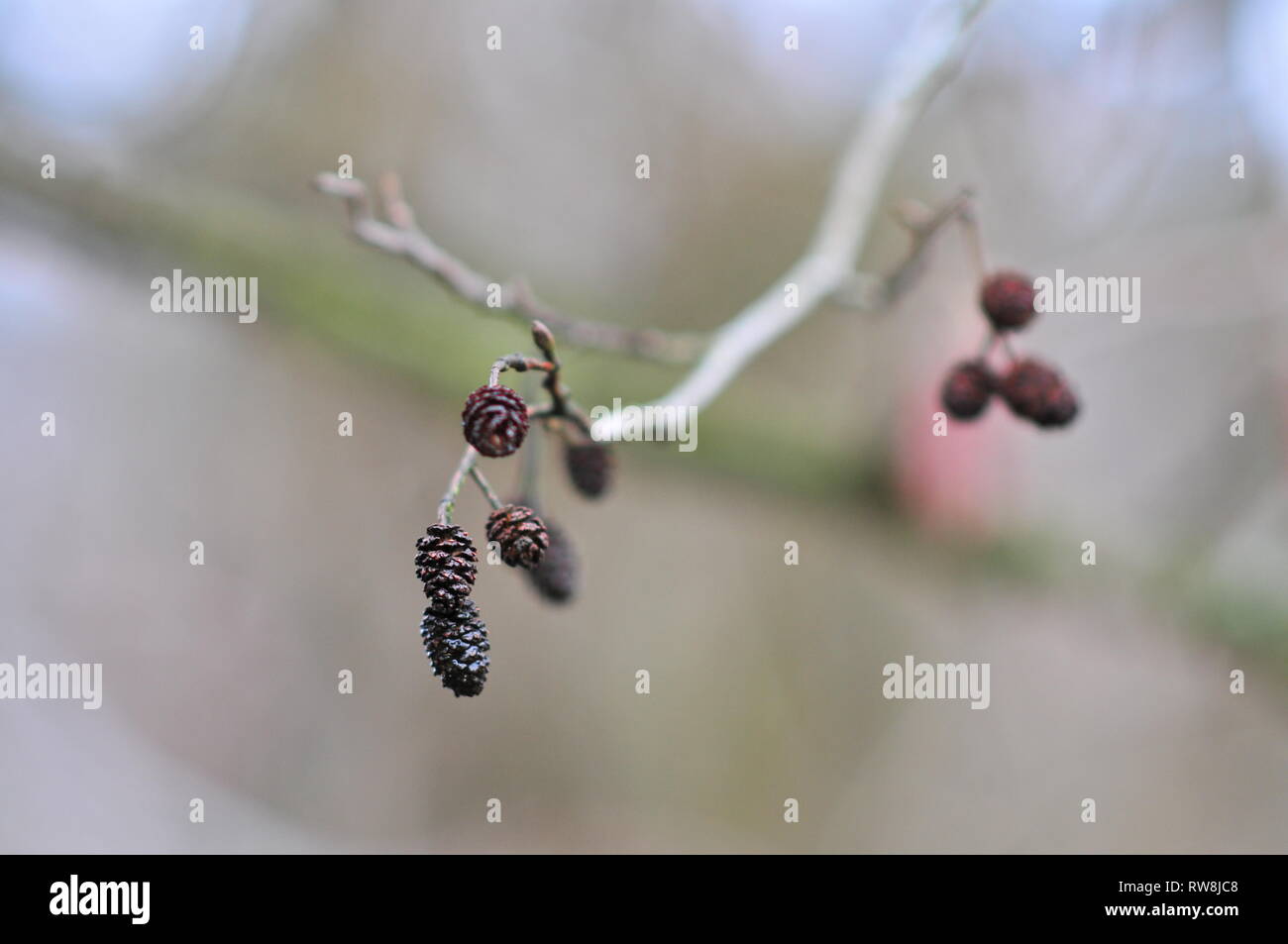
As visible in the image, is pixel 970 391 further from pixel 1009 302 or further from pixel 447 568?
pixel 447 568

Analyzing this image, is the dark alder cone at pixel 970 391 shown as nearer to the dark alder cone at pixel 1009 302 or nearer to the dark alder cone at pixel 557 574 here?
the dark alder cone at pixel 1009 302

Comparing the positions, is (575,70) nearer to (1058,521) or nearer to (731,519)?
(731,519)

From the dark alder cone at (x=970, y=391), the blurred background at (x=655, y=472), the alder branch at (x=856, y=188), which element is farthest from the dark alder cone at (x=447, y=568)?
the blurred background at (x=655, y=472)

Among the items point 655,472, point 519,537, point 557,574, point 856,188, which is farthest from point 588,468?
point 655,472

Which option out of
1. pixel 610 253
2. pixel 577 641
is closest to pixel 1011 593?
pixel 577 641

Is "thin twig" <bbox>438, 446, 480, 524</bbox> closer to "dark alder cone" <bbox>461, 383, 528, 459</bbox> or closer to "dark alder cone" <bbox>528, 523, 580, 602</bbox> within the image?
"dark alder cone" <bbox>461, 383, 528, 459</bbox>
